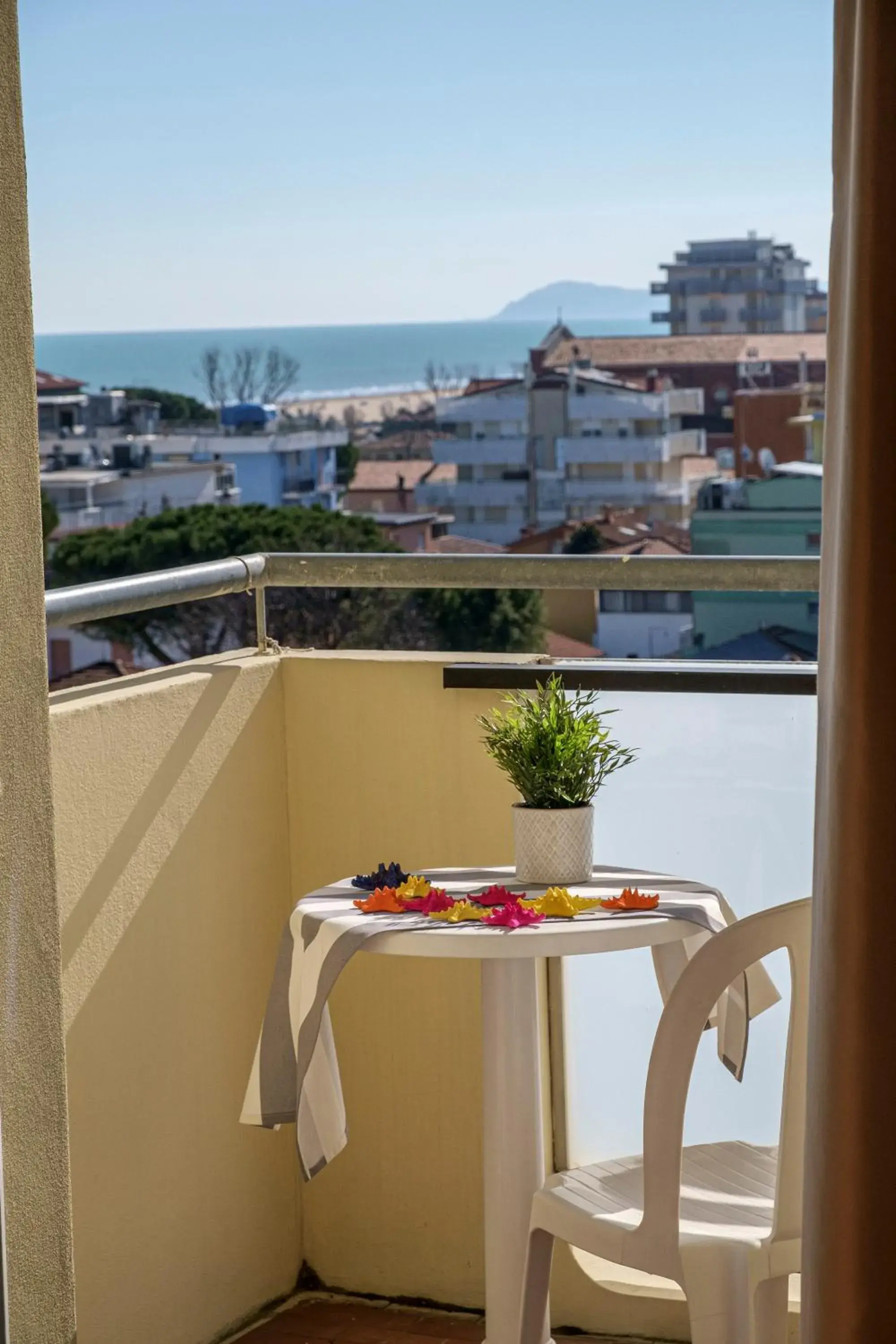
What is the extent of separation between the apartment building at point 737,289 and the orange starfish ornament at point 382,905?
121ft

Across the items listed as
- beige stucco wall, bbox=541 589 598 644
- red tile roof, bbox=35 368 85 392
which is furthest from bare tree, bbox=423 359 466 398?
beige stucco wall, bbox=541 589 598 644

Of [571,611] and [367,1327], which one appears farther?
[571,611]

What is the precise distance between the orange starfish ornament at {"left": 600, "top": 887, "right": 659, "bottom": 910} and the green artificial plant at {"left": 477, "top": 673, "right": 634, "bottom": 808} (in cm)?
17

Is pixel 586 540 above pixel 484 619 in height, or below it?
above

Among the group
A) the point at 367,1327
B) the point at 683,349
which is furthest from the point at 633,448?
the point at 367,1327

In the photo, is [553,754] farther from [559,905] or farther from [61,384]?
[61,384]

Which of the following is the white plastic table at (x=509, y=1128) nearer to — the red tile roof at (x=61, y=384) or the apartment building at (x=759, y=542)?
the apartment building at (x=759, y=542)

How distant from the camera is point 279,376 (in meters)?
41.9

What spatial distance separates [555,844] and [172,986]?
767mm

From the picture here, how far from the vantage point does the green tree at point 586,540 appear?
97.3 ft

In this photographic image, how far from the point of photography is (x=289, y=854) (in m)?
2.89

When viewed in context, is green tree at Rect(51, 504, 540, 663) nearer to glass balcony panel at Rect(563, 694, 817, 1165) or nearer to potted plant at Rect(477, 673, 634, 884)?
glass balcony panel at Rect(563, 694, 817, 1165)

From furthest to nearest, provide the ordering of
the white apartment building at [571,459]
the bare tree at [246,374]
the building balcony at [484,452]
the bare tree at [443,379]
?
the bare tree at [246,374], the bare tree at [443,379], the building balcony at [484,452], the white apartment building at [571,459]

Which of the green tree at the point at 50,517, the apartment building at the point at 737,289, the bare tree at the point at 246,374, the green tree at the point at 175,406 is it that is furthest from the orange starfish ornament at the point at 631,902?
the bare tree at the point at 246,374
